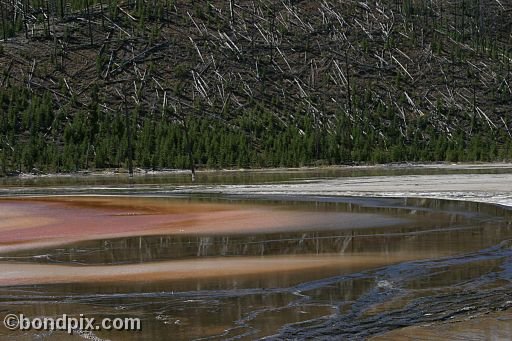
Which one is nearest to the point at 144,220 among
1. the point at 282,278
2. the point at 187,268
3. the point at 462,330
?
the point at 187,268

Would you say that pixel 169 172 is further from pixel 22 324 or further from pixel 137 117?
pixel 22 324

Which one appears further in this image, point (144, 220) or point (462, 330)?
point (144, 220)

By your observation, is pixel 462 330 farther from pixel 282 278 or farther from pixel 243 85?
pixel 243 85

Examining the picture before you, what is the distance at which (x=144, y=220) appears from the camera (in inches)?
1190

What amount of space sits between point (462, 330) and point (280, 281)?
4998mm

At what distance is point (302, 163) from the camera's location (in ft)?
292

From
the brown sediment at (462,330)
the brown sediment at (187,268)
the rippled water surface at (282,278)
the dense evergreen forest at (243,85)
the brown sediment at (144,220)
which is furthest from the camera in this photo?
the dense evergreen forest at (243,85)

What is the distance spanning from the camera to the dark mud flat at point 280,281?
41.1ft

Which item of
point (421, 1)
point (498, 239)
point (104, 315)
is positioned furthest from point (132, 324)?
point (421, 1)

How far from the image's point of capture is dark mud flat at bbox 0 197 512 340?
1253 cm

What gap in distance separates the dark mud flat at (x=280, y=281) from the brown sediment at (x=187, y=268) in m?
0.03

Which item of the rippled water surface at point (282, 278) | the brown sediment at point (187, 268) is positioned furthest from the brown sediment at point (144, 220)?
the brown sediment at point (187, 268)

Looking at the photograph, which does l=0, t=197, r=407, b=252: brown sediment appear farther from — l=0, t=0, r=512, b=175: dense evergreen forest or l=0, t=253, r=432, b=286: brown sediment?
l=0, t=0, r=512, b=175: dense evergreen forest

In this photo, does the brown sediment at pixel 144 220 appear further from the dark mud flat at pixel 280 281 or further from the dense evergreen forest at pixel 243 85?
the dense evergreen forest at pixel 243 85
